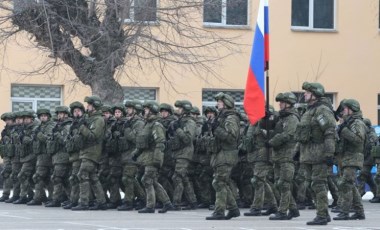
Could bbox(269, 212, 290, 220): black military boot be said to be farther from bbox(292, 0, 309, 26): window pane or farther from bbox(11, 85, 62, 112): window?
bbox(292, 0, 309, 26): window pane

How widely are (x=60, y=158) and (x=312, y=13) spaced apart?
14130 millimetres

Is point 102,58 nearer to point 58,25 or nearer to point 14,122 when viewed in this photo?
point 58,25

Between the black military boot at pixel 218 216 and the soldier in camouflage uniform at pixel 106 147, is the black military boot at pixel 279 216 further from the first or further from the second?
the soldier in camouflage uniform at pixel 106 147

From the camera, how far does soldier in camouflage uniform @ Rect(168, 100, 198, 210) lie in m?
22.3

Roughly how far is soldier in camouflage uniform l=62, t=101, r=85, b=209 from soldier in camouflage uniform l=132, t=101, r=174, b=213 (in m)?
1.25

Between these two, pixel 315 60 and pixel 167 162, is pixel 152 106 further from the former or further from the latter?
pixel 315 60

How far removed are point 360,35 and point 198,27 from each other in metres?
7.02

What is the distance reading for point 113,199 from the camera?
2294 cm

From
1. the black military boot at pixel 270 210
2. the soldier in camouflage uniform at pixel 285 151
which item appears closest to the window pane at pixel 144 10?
the black military boot at pixel 270 210

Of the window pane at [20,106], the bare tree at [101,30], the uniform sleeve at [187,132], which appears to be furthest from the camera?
the window pane at [20,106]

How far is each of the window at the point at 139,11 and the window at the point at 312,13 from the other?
903 centimetres

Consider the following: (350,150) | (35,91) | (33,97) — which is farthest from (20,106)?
(350,150)

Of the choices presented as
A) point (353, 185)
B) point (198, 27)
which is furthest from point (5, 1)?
point (353, 185)

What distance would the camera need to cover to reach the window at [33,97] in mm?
32844
